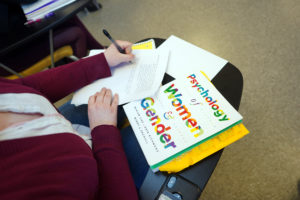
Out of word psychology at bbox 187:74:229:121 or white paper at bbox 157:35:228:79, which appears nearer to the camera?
word psychology at bbox 187:74:229:121

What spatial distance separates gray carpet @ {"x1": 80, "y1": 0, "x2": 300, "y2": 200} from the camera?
1.02 metres

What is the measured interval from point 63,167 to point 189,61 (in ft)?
1.66

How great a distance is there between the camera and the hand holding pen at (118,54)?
66 centimetres

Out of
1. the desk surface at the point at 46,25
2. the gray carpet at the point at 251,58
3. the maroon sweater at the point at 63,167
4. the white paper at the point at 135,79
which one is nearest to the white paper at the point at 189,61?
the white paper at the point at 135,79

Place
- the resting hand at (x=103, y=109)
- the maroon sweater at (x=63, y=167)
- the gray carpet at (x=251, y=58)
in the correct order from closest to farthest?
the maroon sweater at (x=63, y=167) → the resting hand at (x=103, y=109) → the gray carpet at (x=251, y=58)

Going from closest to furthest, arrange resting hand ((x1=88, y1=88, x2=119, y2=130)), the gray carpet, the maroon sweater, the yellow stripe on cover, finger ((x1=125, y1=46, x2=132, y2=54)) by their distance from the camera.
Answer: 1. the maroon sweater
2. the yellow stripe on cover
3. resting hand ((x1=88, y1=88, x2=119, y2=130))
4. finger ((x1=125, y1=46, x2=132, y2=54))
5. the gray carpet

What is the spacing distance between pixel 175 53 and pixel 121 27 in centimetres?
132

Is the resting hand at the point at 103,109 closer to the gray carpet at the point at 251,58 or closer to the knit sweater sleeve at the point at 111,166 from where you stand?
the knit sweater sleeve at the point at 111,166

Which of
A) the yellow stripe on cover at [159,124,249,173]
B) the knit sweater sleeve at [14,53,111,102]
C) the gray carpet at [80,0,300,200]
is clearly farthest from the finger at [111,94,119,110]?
the gray carpet at [80,0,300,200]

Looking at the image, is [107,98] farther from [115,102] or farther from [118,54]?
[118,54]

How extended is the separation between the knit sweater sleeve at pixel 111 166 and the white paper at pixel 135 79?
0.12 m

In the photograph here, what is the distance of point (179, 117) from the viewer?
52 cm

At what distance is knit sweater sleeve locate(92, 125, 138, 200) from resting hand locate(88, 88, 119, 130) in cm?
3

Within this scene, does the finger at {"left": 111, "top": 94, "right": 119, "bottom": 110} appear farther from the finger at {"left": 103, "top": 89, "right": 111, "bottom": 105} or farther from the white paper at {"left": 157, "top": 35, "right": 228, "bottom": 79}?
the white paper at {"left": 157, "top": 35, "right": 228, "bottom": 79}
